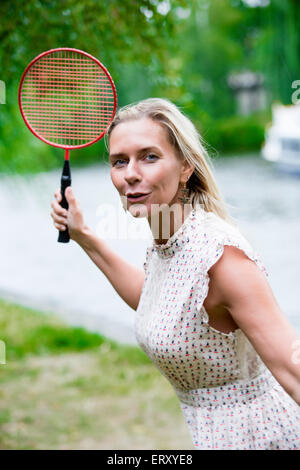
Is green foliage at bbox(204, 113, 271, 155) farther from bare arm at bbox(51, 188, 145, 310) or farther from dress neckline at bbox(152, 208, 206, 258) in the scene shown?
dress neckline at bbox(152, 208, 206, 258)

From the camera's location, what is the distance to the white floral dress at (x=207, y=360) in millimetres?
1893

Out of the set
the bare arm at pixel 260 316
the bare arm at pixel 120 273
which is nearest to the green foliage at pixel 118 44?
the bare arm at pixel 120 273

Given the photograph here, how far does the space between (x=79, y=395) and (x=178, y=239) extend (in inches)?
124

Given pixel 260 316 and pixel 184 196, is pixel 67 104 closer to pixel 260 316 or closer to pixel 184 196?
pixel 184 196

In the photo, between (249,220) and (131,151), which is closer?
(131,151)

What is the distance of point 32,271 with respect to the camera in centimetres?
981

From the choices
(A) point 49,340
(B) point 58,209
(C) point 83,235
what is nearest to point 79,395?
(A) point 49,340

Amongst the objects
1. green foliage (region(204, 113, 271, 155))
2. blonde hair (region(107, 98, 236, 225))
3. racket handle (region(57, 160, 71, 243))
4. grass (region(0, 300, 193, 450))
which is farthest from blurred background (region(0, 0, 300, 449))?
green foliage (region(204, 113, 271, 155))

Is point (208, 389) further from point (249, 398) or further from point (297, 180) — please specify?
point (297, 180)

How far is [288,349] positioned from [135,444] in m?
2.59

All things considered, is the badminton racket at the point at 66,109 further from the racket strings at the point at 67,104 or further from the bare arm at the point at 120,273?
the bare arm at the point at 120,273
